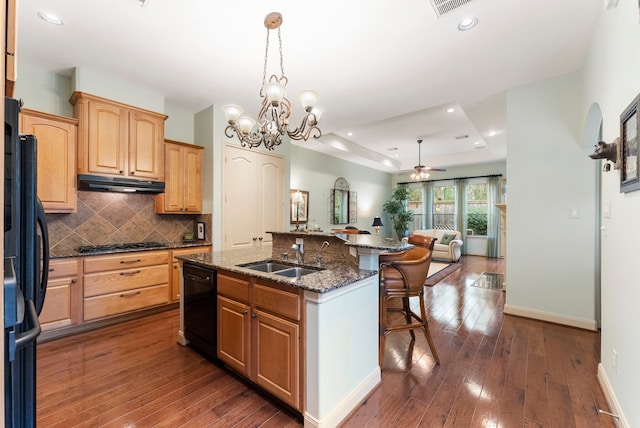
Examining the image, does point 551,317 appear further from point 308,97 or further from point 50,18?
point 50,18

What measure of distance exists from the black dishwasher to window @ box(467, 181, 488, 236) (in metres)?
8.52

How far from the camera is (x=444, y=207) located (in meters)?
9.30

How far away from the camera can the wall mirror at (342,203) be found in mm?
7781

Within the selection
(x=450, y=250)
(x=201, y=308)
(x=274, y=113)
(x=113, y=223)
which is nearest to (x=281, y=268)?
(x=201, y=308)

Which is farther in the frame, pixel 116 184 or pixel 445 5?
pixel 116 184

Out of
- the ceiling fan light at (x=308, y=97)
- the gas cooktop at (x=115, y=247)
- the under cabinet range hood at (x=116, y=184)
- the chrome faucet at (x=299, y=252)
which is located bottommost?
the gas cooktop at (x=115, y=247)

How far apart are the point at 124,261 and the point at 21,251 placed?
2.58 metres

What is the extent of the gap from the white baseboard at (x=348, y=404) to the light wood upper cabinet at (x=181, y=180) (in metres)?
3.27

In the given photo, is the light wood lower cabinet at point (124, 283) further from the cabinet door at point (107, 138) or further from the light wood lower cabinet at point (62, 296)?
the cabinet door at point (107, 138)

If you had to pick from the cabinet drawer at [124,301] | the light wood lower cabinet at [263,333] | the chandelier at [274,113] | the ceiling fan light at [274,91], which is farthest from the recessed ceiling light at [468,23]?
the cabinet drawer at [124,301]

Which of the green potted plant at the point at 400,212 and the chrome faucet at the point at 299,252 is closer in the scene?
the chrome faucet at the point at 299,252

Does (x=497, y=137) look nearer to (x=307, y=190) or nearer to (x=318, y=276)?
(x=307, y=190)

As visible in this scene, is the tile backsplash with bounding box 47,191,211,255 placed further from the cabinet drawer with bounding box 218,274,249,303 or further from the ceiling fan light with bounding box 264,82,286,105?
the ceiling fan light with bounding box 264,82,286,105

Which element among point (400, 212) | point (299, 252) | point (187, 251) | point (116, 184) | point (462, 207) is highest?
point (116, 184)
